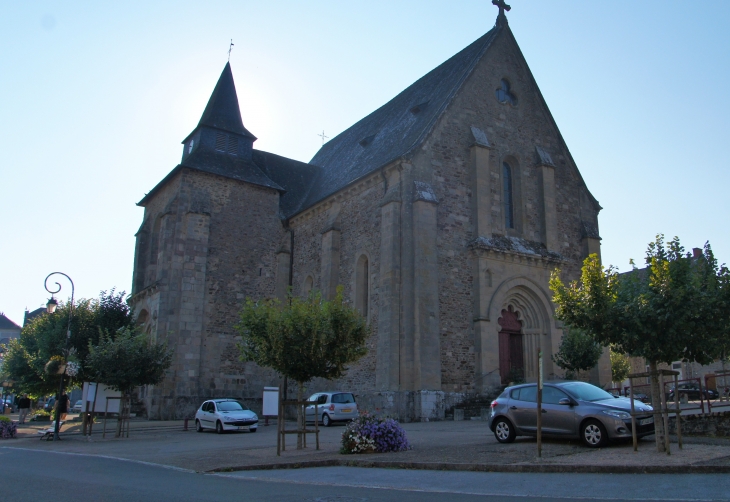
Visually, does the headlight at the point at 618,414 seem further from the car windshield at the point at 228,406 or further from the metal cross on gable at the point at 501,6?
the metal cross on gable at the point at 501,6

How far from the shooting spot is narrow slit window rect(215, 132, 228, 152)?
33250mm

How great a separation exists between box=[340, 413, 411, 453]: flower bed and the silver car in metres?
2.19

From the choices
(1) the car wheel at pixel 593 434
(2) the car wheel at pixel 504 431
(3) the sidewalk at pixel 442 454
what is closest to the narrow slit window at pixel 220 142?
(3) the sidewalk at pixel 442 454

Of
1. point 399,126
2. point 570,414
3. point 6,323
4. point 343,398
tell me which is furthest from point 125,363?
point 6,323

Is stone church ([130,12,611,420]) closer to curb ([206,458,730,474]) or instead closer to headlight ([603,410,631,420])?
curb ([206,458,730,474])

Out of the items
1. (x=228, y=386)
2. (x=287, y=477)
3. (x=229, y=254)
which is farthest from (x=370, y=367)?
(x=287, y=477)

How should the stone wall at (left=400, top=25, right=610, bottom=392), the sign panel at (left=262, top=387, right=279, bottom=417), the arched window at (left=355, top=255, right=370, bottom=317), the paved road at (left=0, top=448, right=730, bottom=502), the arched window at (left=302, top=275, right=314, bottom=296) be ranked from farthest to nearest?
the arched window at (left=302, top=275, right=314, bottom=296) → the arched window at (left=355, top=255, right=370, bottom=317) → the sign panel at (left=262, top=387, right=279, bottom=417) → the stone wall at (left=400, top=25, right=610, bottom=392) → the paved road at (left=0, top=448, right=730, bottom=502)

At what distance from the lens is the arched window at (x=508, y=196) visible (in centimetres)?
2664

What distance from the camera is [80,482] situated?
10141mm

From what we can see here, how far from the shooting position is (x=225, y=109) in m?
34.6

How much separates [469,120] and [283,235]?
36.8 ft

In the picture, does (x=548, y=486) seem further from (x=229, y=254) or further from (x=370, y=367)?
(x=229, y=254)

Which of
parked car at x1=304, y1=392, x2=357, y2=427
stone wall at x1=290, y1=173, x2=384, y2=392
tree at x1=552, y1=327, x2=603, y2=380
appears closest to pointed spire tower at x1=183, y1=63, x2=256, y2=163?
stone wall at x1=290, y1=173, x2=384, y2=392

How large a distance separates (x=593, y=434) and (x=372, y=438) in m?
4.40
